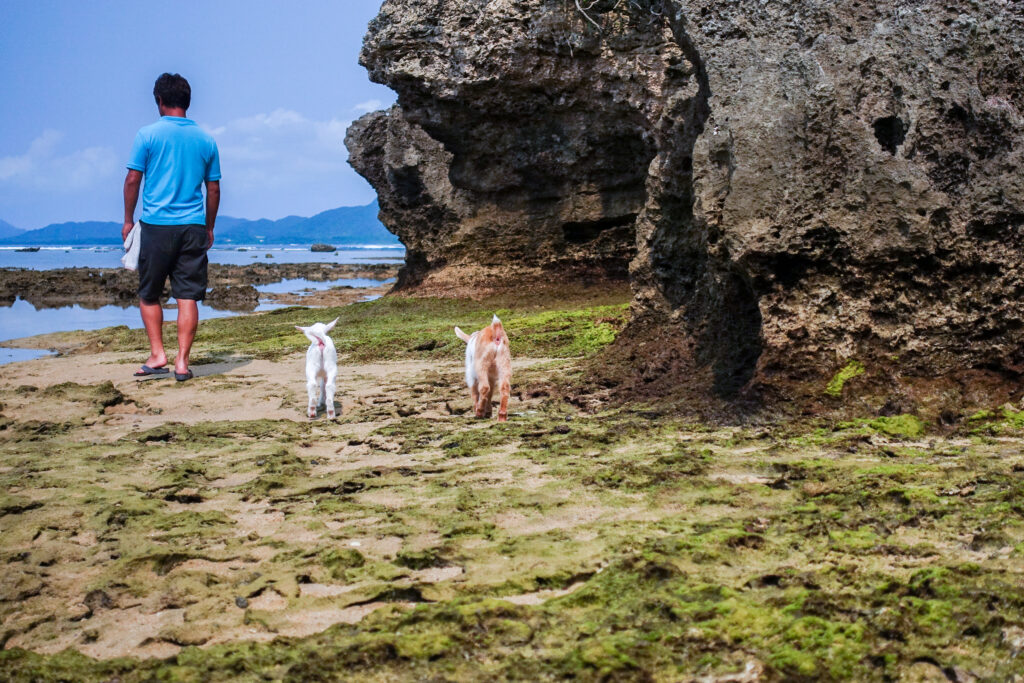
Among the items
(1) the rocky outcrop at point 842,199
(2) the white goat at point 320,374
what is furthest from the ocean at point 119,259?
(1) the rocky outcrop at point 842,199

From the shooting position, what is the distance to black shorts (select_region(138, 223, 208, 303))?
786cm

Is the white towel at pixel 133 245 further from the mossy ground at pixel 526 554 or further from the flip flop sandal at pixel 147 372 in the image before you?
the mossy ground at pixel 526 554

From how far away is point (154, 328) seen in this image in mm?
8188

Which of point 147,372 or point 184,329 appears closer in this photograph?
point 184,329

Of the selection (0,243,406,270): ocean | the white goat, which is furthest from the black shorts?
(0,243,406,270): ocean

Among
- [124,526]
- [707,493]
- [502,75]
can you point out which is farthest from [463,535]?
[502,75]

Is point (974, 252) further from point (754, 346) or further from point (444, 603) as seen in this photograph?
point (444, 603)

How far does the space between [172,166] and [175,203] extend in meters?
0.33

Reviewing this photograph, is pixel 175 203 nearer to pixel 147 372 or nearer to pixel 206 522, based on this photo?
pixel 147 372

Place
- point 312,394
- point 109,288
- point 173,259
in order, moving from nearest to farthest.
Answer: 1. point 312,394
2. point 173,259
3. point 109,288

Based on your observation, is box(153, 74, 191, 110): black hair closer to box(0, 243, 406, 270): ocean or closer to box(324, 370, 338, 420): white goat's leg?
box(324, 370, 338, 420): white goat's leg

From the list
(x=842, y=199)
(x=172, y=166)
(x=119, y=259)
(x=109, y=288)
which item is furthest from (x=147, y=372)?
(x=119, y=259)

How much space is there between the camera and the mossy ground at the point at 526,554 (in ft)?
7.98

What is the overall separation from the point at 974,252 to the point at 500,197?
11097 mm
